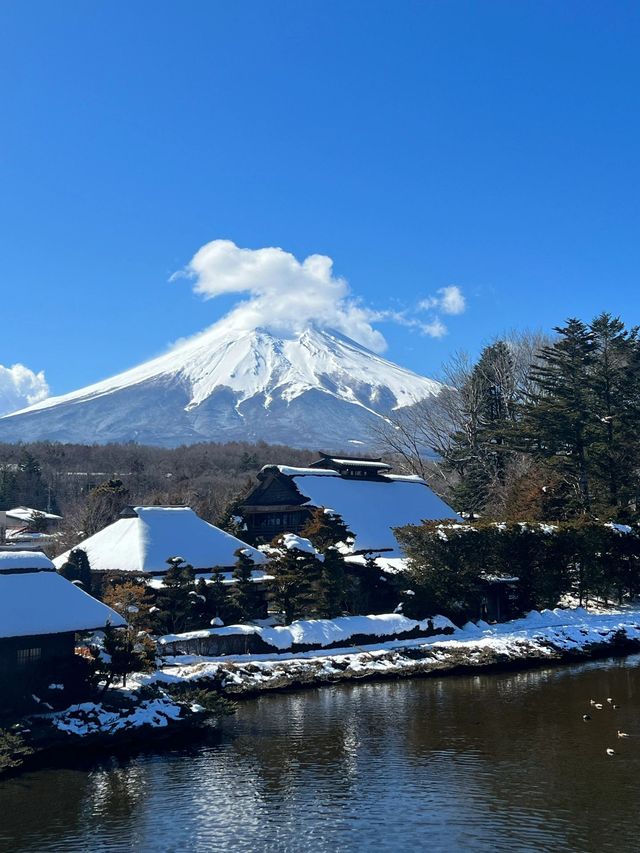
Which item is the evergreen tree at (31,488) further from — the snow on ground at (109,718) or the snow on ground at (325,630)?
the snow on ground at (109,718)

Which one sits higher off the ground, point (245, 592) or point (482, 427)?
point (482, 427)

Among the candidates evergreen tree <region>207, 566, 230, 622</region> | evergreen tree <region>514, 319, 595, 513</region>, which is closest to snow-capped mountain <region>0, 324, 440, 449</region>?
evergreen tree <region>514, 319, 595, 513</region>

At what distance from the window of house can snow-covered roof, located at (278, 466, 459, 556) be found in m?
16.9

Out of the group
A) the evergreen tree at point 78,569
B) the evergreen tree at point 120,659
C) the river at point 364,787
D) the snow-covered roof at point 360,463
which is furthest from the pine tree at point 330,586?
the snow-covered roof at point 360,463

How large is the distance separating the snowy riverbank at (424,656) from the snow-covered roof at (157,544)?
232 inches

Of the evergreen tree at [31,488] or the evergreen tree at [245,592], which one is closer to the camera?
the evergreen tree at [245,592]

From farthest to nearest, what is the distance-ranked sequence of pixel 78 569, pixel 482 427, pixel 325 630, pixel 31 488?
pixel 31 488 → pixel 482 427 → pixel 78 569 → pixel 325 630

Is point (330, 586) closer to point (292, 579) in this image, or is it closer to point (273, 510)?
point (292, 579)

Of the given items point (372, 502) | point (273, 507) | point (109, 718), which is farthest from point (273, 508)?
point (109, 718)

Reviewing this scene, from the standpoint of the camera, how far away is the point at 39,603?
18.4m

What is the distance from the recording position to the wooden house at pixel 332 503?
35.5 m

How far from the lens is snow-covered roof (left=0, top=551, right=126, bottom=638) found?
17.7 meters

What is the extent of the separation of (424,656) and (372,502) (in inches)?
505

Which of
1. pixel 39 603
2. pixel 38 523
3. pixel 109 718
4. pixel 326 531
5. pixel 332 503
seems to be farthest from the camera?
pixel 38 523
